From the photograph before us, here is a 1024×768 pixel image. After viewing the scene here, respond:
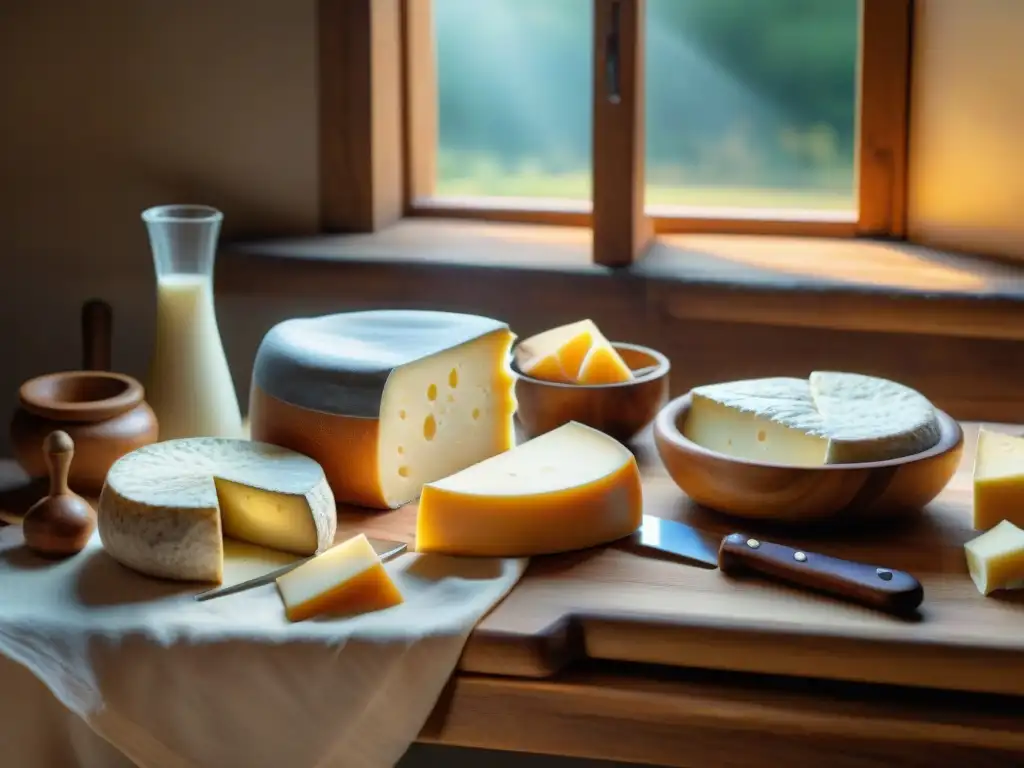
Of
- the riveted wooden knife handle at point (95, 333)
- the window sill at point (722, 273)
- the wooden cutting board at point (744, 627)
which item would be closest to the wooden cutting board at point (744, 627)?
the wooden cutting board at point (744, 627)

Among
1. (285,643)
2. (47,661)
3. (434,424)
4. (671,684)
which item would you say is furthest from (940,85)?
(47,661)

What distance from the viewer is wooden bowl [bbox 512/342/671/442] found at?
1.47m

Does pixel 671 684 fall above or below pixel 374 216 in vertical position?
below

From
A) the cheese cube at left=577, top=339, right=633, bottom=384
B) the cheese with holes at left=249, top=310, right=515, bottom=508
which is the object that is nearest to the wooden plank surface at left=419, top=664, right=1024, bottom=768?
the cheese with holes at left=249, top=310, right=515, bottom=508

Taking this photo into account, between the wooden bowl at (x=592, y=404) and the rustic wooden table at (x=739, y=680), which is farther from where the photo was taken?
the wooden bowl at (x=592, y=404)

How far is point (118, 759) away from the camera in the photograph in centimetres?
113

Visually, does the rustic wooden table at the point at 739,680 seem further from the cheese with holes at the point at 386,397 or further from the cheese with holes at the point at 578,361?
the cheese with holes at the point at 578,361

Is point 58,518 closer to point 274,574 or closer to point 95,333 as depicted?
point 274,574

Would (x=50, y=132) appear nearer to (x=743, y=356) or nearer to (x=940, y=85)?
(x=743, y=356)

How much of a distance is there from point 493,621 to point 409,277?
92cm

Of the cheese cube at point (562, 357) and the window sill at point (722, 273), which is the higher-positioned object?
the window sill at point (722, 273)

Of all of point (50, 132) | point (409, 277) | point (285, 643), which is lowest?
point (285, 643)

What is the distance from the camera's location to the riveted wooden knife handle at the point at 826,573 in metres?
1.08

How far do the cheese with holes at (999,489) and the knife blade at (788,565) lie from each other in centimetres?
16
